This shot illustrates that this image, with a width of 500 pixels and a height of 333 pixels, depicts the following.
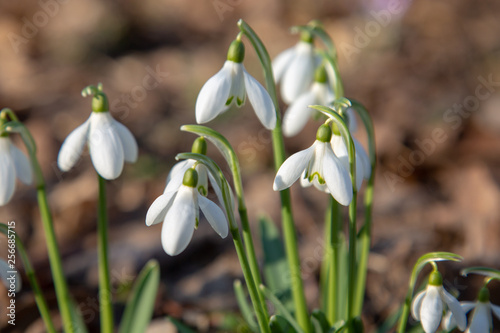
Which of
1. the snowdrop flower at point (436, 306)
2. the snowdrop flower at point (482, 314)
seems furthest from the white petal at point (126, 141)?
the snowdrop flower at point (482, 314)

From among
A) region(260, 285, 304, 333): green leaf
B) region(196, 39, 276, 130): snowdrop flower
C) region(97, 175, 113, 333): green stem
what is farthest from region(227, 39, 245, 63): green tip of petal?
region(260, 285, 304, 333): green leaf

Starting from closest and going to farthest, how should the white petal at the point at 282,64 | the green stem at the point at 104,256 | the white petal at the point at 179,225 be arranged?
1. the white petal at the point at 179,225
2. the green stem at the point at 104,256
3. the white petal at the point at 282,64

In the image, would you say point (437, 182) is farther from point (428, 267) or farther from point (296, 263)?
point (296, 263)

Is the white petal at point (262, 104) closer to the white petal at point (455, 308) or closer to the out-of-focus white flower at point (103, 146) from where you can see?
the out-of-focus white flower at point (103, 146)

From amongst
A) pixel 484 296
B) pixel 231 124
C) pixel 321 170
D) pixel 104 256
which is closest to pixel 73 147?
pixel 104 256

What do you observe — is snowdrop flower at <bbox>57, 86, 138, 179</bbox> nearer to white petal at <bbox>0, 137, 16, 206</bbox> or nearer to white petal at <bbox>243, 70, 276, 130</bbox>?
white petal at <bbox>0, 137, 16, 206</bbox>

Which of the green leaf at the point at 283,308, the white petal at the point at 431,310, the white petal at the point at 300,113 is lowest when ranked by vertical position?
the white petal at the point at 431,310
